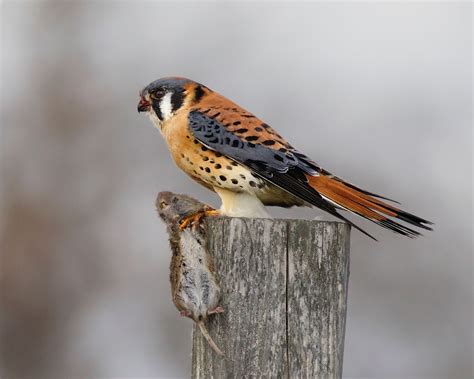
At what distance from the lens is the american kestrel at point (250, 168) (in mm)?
3822

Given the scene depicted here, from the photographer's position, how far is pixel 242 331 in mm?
3332

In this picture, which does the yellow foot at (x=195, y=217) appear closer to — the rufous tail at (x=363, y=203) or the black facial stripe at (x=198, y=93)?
the rufous tail at (x=363, y=203)

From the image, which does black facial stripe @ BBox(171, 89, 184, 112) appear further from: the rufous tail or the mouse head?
the rufous tail

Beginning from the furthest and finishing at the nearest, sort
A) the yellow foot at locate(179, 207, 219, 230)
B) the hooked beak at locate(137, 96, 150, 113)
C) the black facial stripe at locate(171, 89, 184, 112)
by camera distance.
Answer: the hooked beak at locate(137, 96, 150, 113)
the black facial stripe at locate(171, 89, 184, 112)
the yellow foot at locate(179, 207, 219, 230)

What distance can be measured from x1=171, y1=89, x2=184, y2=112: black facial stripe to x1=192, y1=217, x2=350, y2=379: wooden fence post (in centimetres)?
136

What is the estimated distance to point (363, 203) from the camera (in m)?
3.80

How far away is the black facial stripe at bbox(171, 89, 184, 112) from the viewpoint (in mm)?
4578

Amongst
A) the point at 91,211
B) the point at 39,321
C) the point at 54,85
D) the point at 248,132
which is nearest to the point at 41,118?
the point at 54,85

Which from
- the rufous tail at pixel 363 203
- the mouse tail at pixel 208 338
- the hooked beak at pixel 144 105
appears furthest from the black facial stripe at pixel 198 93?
the mouse tail at pixel 208 338

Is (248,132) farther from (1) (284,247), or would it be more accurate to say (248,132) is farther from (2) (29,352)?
(2) (29,352)

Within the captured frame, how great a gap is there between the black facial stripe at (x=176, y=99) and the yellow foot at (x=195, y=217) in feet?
3.27

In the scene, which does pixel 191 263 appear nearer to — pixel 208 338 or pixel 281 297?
pixel 208 338

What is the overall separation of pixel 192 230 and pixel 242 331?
486mm

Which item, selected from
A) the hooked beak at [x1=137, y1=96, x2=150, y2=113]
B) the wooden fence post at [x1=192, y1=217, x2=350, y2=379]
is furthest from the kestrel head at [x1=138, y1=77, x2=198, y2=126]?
the wooden fence post at [x1=192, y1=217, x2=350, y2=379]
